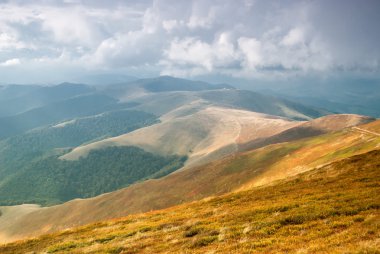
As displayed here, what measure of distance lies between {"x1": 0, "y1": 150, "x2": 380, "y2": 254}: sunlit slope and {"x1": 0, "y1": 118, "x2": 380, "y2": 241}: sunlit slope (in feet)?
208

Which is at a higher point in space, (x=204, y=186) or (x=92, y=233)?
(x=92, y=233)

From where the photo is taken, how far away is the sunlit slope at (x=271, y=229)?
2095 cm

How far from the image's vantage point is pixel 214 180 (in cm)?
13188

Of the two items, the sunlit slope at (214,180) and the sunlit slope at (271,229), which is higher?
the sunlit slope at (271,229)

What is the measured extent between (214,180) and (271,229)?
107 meters

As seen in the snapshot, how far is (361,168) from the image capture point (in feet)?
160

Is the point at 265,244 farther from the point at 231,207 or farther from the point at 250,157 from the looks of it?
the point at 250,157

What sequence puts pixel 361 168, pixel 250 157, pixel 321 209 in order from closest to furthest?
pixel 321 209 < pixel 361 168 < pixel 250 157

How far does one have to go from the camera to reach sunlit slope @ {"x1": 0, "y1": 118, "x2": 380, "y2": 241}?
113m

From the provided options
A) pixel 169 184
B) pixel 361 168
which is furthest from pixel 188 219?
pixel 169 184

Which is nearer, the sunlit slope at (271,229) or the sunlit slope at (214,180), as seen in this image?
the sunlit slope at (271,229)

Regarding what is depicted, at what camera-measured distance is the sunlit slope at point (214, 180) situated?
113188mm

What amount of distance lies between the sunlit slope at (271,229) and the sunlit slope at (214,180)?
63273 millimetres

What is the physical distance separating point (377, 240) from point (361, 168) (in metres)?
33.6
